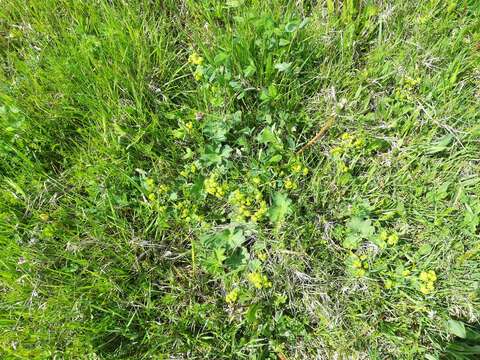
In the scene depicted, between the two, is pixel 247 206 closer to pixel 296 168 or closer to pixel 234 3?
pixel 296 168

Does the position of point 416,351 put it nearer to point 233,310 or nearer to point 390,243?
point 390,243

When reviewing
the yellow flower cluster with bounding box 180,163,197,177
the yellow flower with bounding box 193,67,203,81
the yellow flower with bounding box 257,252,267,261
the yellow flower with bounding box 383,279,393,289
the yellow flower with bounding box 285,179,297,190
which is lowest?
the yellow flower with bounding box 383,279,393,289

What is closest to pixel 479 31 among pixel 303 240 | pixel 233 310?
pixel 303 240

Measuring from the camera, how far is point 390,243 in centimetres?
213

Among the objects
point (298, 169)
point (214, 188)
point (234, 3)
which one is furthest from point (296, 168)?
point (234, 3)

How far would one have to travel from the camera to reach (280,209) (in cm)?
221

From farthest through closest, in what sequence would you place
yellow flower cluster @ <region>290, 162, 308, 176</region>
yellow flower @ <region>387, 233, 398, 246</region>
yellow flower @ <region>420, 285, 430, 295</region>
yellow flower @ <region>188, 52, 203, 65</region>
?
yellow flower @ <region>188, 52, 203, 65</region> < yellow flower cluster @ <region>290, 162, 308, 176</region> < yellow flower @ <region>387, 233, 398, 246</region> < yellow flower @ <region>420, 285, 430, 295</region>

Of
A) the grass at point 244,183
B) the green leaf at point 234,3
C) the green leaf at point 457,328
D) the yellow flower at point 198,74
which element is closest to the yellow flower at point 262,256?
the grass at point 244,183

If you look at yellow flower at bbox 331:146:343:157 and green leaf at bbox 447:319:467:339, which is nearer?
green leaf at bbox 447:319:467:339

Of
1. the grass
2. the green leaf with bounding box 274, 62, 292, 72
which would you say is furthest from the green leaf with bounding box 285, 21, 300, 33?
the green leaf with bounding box 274, 62, 292, 72

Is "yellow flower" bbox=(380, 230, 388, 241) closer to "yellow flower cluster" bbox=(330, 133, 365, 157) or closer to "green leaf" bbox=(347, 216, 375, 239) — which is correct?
"green leaf" bbox=(347, 216, 375, 239)

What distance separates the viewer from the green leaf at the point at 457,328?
203cm

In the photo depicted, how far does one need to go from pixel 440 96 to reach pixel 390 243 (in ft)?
3.01

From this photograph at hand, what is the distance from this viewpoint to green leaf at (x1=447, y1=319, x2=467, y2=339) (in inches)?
79.7
